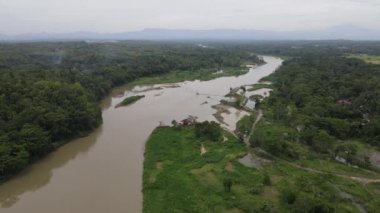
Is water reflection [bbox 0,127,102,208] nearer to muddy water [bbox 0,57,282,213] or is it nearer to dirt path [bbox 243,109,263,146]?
muddy water [bbox 0,57,282,213]

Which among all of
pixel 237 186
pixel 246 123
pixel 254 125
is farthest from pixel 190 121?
pixel 237 186

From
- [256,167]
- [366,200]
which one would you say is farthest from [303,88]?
[366,200]

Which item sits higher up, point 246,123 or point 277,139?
point 277,139

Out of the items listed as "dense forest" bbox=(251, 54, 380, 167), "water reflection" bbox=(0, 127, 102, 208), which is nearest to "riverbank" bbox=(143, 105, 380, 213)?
"dense forest" bbox=(251, 54, 380, 167)

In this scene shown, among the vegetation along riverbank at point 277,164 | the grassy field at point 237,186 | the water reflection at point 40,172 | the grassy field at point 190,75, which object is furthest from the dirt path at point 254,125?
the grassy field at point 190,75

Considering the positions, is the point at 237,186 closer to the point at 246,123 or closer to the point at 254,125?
the point at 246,123

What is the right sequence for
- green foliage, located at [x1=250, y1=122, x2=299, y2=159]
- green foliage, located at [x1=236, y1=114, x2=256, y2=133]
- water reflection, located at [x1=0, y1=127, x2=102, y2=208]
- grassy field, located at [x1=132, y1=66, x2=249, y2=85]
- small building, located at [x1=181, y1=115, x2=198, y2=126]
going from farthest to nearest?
grassy field, located at [x1=132, y1=66, x2=249, y2=85] < small building, located at [x1=181, y1=115, x2=198, y2=126] < green foliage, located at [x1=236, y1=114, x2=256, y2=133] < green foliage, located at [x1=250, y1=122, x2=299, y2=159] < water reflection, located at [x1=0, y1=127, x2=102, y2=208]

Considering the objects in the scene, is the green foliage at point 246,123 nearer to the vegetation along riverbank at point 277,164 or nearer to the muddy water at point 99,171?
the vegetation along riverbank at point 277,164
